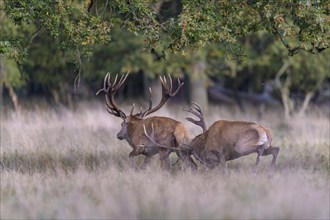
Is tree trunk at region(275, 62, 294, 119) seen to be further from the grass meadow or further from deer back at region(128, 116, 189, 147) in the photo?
deer back at region(128, 116, 189, 147)

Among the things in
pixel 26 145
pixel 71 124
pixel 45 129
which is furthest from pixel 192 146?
pixel 71 124

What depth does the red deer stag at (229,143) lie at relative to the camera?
37.4 ft

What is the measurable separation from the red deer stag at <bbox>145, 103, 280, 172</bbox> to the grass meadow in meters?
0.30

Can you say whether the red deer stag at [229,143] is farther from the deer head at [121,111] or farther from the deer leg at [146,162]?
the deer head at [121,111]

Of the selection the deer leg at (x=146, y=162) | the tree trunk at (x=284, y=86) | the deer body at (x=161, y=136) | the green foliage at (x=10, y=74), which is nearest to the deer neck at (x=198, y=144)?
the deer body at (x=161, y=136)

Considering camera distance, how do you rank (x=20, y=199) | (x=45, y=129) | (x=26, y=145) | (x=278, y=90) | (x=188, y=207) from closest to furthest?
1. (x=188, y=207)
2. (x=20, y=199)
3. (x=26, y=145)
4. (x=45, y=129)
5. (x=278, y=90)

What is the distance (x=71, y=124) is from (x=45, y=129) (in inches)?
85.1

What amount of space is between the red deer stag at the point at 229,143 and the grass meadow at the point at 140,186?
30 cm

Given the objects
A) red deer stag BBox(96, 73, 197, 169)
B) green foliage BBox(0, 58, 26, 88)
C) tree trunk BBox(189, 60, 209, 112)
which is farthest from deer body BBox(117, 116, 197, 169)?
tree trunk BBox(189, 60, 209, 112)

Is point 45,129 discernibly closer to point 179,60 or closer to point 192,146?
point 192,146

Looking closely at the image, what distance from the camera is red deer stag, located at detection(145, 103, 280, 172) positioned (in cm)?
1139

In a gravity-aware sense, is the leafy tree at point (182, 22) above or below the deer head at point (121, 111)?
above

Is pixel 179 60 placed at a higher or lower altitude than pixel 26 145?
higher

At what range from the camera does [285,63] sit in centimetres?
2939
